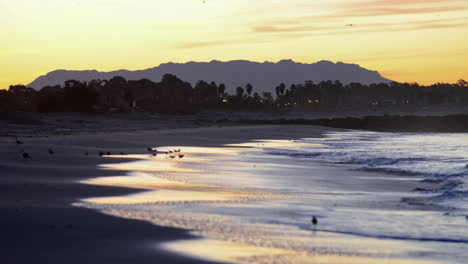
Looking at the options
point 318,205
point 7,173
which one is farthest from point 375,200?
point 7,173

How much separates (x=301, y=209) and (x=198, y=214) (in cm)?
208

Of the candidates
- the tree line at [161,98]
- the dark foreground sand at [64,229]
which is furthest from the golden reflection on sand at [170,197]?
the tree line at [161,98]

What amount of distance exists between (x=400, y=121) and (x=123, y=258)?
302 ft

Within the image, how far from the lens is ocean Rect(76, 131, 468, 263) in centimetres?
811

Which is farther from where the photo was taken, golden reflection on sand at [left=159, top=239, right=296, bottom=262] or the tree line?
the tree line

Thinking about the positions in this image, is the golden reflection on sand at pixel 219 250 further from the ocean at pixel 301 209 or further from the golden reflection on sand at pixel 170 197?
the golden reflection on sand at pixel 170 197

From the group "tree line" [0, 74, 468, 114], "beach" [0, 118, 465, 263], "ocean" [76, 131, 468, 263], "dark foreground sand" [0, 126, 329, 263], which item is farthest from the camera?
"tree line" [0, 74, 468, 114]

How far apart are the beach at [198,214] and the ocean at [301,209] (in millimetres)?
26

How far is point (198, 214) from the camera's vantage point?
416 inches

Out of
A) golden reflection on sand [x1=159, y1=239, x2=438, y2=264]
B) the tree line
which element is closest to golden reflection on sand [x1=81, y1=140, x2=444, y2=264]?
golden reflection on sand [x1=159, y1=239, x2=438, y2=264]

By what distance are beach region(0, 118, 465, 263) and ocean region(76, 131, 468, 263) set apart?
0.03 metres

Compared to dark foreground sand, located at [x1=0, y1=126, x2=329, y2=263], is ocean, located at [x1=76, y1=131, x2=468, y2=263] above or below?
below

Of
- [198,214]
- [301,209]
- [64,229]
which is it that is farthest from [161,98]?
[64,229]

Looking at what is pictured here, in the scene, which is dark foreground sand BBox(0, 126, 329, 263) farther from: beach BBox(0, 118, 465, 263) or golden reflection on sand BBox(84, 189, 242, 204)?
golden reflection on sand BBox(84, 189, 242, 204)
